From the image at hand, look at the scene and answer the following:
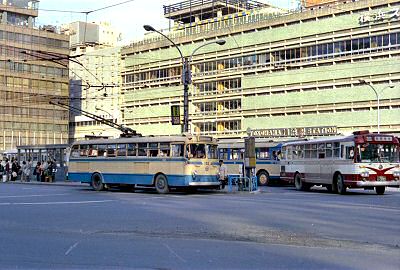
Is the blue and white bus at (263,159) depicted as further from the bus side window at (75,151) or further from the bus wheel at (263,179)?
the bus side window at (75,151)

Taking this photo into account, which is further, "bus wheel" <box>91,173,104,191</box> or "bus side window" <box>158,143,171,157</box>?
"bus wheel" <box>91,173,104,191</box>

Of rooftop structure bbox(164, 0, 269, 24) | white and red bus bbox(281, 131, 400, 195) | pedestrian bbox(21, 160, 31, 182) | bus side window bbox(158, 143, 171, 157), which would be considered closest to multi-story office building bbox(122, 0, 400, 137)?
rooftop structure bbox(164, 0, 269, 24)

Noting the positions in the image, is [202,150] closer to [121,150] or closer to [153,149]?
[153,149]

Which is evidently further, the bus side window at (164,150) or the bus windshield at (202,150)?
the bus side window at (164,150)

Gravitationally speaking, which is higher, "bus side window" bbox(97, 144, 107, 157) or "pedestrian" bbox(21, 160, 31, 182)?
"bus side window" bbox(97, 144, 107, 157)

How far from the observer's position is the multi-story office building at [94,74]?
319ft

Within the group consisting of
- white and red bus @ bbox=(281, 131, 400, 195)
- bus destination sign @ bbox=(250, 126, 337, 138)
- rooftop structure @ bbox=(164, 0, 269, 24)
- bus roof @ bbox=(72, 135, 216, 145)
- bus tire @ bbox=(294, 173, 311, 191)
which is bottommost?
bus tire @ bbox=(294, 173, 311, 191)

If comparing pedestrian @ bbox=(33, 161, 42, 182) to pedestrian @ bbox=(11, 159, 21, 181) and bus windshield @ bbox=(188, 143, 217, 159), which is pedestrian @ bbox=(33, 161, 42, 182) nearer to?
pedestrian @ bbox=(11, 159, 21, 181)

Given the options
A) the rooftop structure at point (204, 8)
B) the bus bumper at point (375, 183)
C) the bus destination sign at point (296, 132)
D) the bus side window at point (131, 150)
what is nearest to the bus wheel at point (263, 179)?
the bus side window at point (131, 150)

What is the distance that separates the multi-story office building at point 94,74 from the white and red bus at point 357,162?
210ft

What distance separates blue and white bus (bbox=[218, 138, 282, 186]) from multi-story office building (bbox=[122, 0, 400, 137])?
937 inches

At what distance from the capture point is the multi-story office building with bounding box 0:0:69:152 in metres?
96.8

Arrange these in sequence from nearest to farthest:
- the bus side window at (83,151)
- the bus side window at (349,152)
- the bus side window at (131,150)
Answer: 1. the bus side window at (349,152)
2. the bus side window at (131,150)
3. the bus side window at (83,151)

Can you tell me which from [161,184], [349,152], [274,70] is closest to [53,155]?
[161,184]
